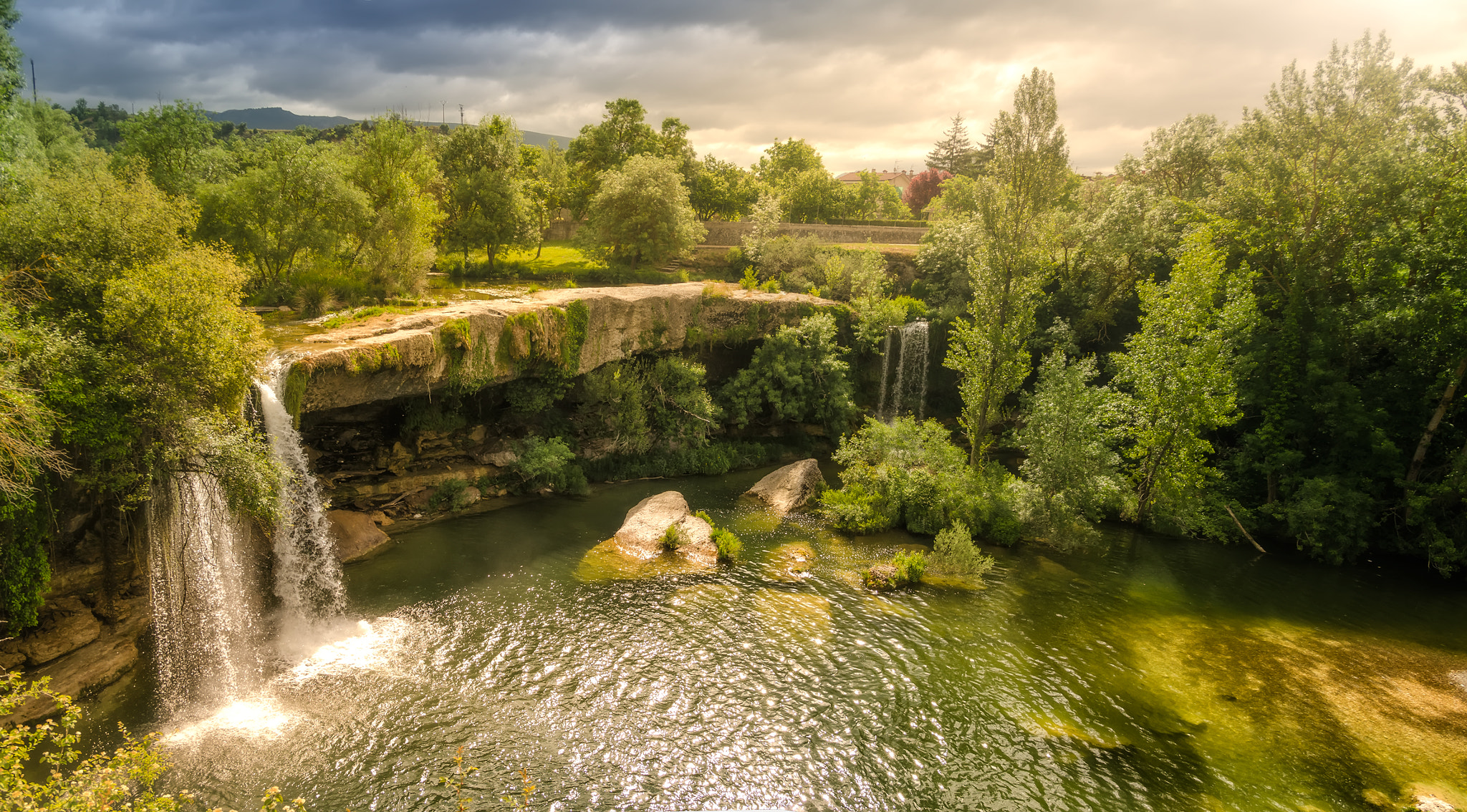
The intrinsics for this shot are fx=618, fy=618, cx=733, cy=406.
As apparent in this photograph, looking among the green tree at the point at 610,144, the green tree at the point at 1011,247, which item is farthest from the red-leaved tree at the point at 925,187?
the green tree at the point at 1011,247

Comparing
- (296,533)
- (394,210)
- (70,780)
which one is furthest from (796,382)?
(70,780)

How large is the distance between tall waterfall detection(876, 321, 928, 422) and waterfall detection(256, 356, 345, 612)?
2440 centimetres

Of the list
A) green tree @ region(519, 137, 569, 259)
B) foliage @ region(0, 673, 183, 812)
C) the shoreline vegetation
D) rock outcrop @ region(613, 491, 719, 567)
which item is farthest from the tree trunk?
green tree @ region(519, 137, 569, 259)

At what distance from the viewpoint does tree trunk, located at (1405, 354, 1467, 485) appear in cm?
1764

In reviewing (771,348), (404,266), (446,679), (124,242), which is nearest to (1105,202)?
(771,348)

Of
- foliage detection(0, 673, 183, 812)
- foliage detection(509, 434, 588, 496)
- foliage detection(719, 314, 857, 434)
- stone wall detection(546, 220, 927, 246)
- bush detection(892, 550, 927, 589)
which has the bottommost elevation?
bush detection(892, 550, 927, 589)

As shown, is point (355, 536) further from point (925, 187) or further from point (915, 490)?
point (925, 187)

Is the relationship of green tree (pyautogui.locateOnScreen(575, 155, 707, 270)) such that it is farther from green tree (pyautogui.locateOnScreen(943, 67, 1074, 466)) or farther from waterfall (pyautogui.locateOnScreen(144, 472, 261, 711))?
waterfall (pyautogui.locateOnScreen(144, 472, 261, 711))

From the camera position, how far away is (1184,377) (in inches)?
758

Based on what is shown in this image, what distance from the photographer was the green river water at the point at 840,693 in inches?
400

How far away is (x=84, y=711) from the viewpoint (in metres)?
11.1

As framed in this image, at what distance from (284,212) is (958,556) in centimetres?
2496

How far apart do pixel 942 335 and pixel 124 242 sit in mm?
31524

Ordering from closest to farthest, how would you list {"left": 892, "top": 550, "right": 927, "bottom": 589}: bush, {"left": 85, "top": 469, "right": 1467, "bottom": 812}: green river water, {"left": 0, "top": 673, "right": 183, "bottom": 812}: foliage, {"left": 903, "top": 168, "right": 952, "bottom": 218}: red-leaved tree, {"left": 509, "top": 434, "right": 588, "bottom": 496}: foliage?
{"left": 0, "top": 673, "right": 183, "bottom": 812}: foliage, {"left": 85, "top": 469, "right": 1467, "bottom": 812}: green river water, {"left": 892, "top": 550, "right": 927, "bottom": 589}: bush, {"left": 509, "top": 434, "right": 588, "bottom": 496}: foliage, {"left": 903, "top": 168, "right": 952, "bottom": 218}: red-leaved tree
